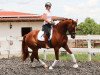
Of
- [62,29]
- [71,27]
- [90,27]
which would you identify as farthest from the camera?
[90,27]

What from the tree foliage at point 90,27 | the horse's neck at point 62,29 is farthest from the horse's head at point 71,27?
the tree foliage at point 90,27

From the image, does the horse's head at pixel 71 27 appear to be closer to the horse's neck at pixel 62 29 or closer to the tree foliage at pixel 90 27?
the horse's neck at pixel 62 29

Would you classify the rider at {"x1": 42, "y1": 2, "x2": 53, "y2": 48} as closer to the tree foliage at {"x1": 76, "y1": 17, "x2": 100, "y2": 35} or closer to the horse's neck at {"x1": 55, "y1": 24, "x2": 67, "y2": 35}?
the horse's neck at {"x1": 55, "y1": 24, "x2": 67, "y2": 35}

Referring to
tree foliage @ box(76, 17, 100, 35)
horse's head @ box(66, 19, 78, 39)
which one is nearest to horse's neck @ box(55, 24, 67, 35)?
horse's head @ box(66, 19, 78, 39)

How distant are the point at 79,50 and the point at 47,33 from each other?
4.97 m

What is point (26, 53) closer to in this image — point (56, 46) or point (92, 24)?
point (56, 46)

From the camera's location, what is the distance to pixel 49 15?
15.1 meters

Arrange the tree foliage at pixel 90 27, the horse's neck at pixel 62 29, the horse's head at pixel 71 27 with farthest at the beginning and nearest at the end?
1. the tree foliage at pixel 90 27
2. the horse's neck at pixel 62 29
3. the horse's head at pixel 71 27

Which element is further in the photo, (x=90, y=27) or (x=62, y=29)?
(x=90, y=27)

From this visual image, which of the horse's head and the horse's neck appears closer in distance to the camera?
the horse's head

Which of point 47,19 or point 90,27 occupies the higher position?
point 47,19

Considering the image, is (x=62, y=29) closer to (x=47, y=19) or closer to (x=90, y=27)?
(x=47, y=19)

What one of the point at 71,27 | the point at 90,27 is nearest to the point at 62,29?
the point at 71,27

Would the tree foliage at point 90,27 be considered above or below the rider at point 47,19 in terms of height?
below
